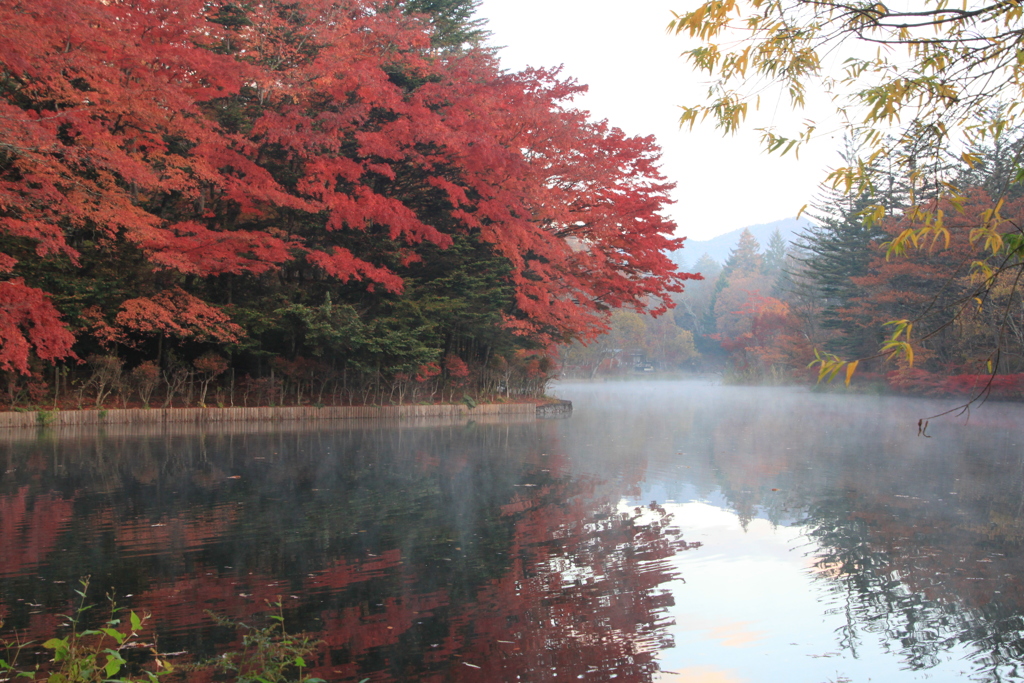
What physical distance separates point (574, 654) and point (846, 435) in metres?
10.7

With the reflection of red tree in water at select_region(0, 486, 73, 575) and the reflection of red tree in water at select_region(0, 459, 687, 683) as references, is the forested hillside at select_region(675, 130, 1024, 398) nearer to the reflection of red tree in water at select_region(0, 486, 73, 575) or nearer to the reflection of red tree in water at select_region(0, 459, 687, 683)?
the reflection of red tree in water at select_region(0, 459, 687, 683)

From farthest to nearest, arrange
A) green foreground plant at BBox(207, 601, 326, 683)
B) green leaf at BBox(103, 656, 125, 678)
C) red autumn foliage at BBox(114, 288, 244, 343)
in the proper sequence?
red autumn foliage at BBox(114, 288, 244, 343) < green foreground plant at BBox(207, 601, 326, 683) < green leaf at BBox(103, 656, 125, 678)

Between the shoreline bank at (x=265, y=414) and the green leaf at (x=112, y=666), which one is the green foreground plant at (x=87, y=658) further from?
the shoreline bank at (x=265, y=414)

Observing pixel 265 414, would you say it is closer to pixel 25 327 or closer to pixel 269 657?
pixel 25 327

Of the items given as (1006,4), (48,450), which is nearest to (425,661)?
(1006,4)

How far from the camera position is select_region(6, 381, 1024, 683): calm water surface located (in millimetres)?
3049

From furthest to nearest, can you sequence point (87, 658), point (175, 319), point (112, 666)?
point (175, 319), point (87, 658), point (112, 666)

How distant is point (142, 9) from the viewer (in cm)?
1251

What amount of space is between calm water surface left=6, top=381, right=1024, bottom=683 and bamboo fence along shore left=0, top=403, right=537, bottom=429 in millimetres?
2619

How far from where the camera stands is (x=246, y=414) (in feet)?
43.1

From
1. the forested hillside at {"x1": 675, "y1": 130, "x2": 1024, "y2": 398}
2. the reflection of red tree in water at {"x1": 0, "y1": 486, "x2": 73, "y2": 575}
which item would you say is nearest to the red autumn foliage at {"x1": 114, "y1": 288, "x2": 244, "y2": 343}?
the reflection of red tree in water at {"x1": 0, "y1": 486, "x2": 73, "y2": 575}

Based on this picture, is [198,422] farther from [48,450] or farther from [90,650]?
[90,650]

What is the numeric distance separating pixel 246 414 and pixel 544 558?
10.0 metres

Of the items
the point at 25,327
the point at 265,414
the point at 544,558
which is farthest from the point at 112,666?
the point at 265,414
